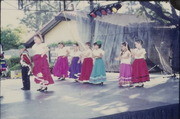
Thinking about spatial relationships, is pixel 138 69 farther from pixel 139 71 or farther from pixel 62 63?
pixel 62 63

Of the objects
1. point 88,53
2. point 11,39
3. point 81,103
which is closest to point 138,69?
point 88,53

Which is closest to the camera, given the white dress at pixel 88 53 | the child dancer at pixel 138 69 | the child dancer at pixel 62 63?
the child dancer at pixel 138 69

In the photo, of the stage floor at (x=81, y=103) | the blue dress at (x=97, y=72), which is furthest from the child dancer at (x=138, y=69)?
the blue dress at (x=97, y=72)

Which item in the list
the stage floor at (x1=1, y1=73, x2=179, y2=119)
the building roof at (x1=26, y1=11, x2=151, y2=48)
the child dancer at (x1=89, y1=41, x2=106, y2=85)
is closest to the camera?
the stage floor at (x1=1, y1=73, x2=179, y2=119)

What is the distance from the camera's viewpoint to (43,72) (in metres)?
7.54

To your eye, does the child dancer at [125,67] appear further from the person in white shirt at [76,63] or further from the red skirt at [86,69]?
the person in white shirt at [76,63]

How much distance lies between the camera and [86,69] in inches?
368

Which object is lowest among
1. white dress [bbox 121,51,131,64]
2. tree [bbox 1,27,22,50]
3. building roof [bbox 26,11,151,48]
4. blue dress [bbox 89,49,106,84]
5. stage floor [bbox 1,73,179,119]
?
stage floor [bbox 1,73,179,119]

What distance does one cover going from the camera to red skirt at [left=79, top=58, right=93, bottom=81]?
934 cm

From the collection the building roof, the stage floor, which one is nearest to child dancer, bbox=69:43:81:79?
the stage floor

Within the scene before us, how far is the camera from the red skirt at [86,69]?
934cm

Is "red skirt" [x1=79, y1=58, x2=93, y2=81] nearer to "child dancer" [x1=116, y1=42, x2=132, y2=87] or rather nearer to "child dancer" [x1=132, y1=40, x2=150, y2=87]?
"child dancer" [x1=116, y1=42, x2=132, y2=87]

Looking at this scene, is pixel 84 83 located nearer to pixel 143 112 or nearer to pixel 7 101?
pixel 7 101

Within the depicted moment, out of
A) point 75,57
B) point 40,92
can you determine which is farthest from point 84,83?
point 40,92
